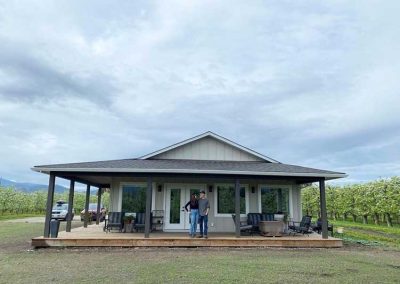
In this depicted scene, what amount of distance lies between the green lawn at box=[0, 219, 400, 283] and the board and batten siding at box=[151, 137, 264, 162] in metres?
5.38

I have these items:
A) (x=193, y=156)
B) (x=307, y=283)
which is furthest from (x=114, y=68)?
(x=307, y=283)

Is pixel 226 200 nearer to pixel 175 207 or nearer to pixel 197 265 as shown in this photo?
pixel 175 207

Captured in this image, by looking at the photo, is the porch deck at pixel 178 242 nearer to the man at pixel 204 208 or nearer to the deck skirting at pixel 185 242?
the deck skirting at pixel 185 242

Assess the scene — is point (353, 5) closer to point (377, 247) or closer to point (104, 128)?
point (377, 247)

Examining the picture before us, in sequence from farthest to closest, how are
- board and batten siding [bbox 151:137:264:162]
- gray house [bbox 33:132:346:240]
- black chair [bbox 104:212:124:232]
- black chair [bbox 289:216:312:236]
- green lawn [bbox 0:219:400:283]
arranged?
board and batten siding [bbox 151:137:264:162], gray house [bbox 33:132:346:240], black chair [bbox 104:212:124:232], black chair [bbox 289:216:312:236], green lawn [bbox 0:219:400:283]

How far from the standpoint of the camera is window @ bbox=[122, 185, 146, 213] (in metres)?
13.0

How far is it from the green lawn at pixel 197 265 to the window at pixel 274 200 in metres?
3.69

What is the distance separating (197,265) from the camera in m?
7.18

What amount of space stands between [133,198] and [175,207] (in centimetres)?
171

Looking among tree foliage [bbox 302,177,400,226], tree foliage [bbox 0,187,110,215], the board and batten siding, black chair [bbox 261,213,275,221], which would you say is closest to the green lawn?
black chair [bbox 261,213,275,221]

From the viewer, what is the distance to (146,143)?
3198 cm

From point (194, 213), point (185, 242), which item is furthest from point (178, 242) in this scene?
point (194, 213)

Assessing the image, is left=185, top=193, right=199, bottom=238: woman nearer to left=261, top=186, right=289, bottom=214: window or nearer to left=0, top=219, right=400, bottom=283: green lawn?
left=0, top=219, right=400, bottom=283: green lawn

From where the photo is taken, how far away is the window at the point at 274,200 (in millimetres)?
13492
